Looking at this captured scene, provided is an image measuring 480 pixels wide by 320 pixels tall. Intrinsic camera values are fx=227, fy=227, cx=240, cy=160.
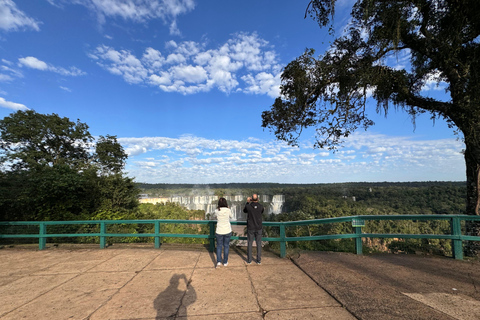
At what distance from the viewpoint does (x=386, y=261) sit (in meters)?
5.31

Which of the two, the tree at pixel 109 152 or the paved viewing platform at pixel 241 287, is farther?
the tree at pixel 109 152

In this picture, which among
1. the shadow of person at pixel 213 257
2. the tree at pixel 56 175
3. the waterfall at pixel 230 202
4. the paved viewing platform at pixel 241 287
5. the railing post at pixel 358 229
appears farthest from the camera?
the waterfall at pixel 230 202

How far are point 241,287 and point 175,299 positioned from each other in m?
1.16

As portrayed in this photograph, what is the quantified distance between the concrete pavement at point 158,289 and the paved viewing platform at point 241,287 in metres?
0.01

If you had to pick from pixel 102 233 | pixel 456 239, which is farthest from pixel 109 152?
pixel 456 239

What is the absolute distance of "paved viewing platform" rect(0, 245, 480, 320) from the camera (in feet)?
10.6

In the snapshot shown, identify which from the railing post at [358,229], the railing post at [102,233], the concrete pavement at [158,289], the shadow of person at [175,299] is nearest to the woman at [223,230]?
the concrete pavement at [158,289]

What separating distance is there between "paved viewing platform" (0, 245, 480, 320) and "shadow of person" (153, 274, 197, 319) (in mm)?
16

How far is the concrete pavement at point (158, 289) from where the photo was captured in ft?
10.7

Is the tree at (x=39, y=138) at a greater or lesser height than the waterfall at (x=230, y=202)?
greater

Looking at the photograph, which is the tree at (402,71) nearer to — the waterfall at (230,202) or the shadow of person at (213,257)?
the shadow of person at (213,257)

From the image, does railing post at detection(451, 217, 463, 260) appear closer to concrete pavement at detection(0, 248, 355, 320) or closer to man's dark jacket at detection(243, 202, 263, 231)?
concrete pavement at detection(0, 248, 355, 320)

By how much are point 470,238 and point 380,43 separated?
6434 mm

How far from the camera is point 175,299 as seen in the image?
3.68 meters
